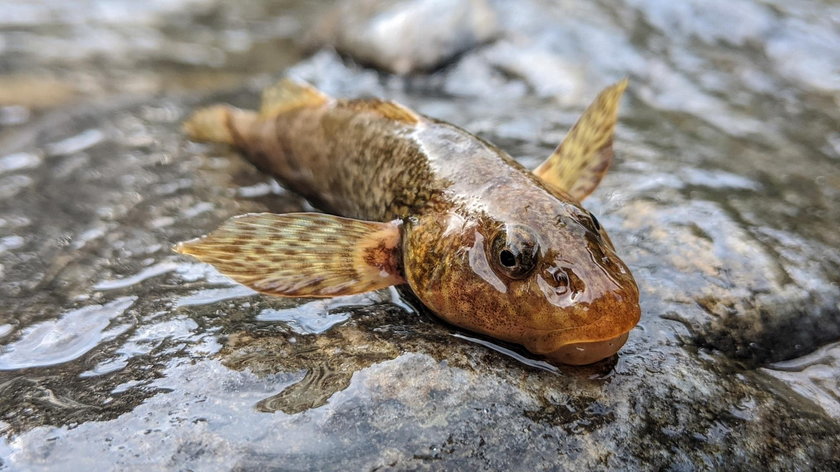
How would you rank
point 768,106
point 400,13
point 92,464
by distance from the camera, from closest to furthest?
point 92,464 → point 768,106 → point 400,13

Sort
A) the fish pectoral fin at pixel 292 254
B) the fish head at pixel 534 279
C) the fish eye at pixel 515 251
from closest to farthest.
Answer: the fish head at pixel 534 279 → the fish eye at pixel 515 251 → the fish pectoral fin at pixel 292 254

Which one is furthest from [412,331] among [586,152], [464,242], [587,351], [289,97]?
[289,97]

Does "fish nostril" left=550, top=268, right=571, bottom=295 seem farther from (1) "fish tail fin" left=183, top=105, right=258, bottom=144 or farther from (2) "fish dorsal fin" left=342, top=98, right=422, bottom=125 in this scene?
(1) "fish tail fin" left=183, top=105, right=258, bottom=144

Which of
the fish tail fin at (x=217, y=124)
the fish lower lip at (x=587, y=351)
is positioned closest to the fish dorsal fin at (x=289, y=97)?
the fish tail fin at (x=217, y=124)

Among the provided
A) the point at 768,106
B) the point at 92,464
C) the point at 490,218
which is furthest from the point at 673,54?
the point at 92,464

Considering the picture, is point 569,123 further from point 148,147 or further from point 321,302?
point 148,147

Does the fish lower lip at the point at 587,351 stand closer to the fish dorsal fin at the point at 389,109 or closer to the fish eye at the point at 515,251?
the fish eye at the point at 515,251
